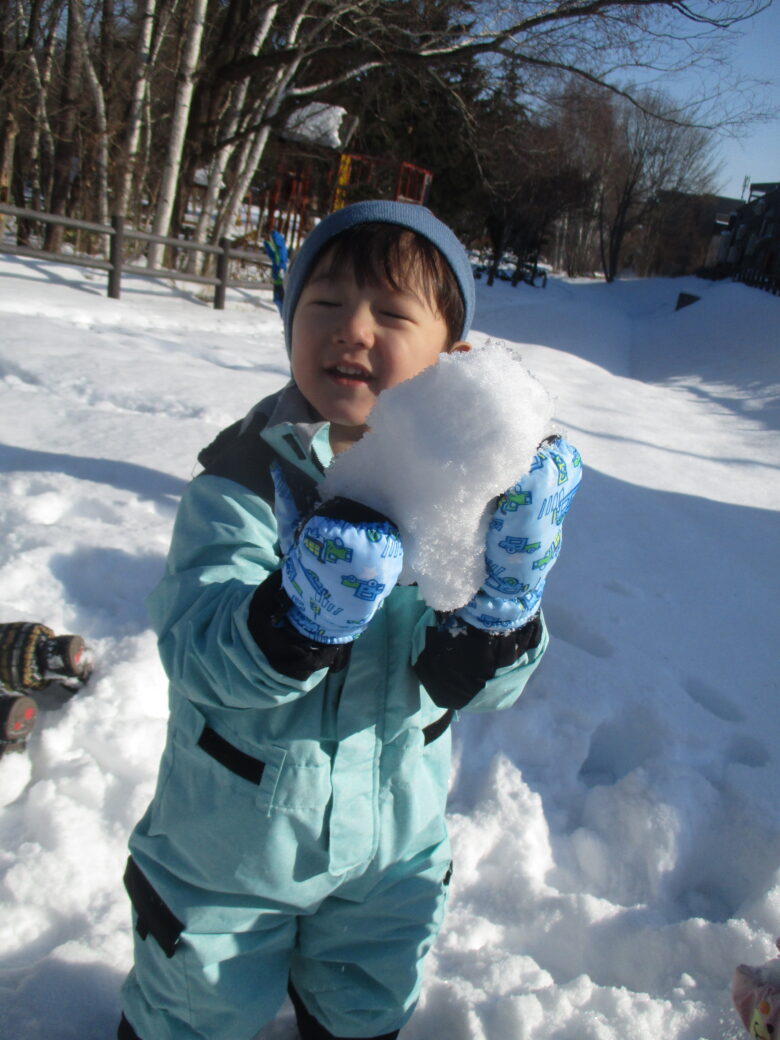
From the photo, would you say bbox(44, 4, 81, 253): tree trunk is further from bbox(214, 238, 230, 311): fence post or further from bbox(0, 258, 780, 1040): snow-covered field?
bbox(0, 258, 780, 1040): snow-covered field

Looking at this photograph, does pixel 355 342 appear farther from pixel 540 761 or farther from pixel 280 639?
pixel 540 761

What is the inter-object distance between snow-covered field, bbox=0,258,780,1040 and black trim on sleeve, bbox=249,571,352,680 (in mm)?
973

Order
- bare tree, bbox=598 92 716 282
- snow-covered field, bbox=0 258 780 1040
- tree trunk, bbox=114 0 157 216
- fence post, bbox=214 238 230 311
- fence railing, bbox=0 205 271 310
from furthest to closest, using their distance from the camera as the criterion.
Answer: bare tree, bbox=598 92 716 282 → fence post, bbox=214 238 230 311 → tree trunk, bbox=114 0 157 216 → fence railing, bbox=0 205 271 310 → snow-covered field, bbox=0 258 780 1040

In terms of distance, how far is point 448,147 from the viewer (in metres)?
21.9

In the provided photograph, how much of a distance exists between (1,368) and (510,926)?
438cm

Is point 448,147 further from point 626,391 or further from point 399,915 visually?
point 399,915

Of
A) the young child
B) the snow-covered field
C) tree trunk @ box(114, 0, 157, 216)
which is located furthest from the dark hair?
tree trunk @ box(114, 0, 157, 216)

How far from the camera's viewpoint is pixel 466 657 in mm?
1003

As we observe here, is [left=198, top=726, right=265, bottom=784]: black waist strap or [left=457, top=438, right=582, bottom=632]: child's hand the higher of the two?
[left=457, top=438, right=582, bottom=632]: child's hand

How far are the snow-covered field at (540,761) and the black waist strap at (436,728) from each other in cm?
58

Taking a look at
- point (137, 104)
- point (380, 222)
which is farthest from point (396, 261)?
point (137, 104)

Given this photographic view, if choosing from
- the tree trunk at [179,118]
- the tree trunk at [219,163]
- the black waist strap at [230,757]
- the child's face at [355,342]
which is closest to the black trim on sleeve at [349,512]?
the child's face at [355,342]

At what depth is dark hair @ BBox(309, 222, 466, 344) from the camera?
1235 millimetres

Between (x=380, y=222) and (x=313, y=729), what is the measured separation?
2.74ft
